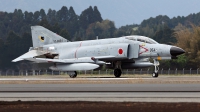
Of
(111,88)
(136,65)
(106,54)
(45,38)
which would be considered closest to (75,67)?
(106,54)

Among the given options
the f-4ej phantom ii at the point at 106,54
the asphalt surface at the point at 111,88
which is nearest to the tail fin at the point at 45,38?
the f-4ej phantom ii at the point at 106,54

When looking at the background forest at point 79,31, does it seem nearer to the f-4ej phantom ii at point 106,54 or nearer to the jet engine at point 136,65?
the jet engine at point 136,65

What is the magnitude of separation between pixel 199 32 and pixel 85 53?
24.0m

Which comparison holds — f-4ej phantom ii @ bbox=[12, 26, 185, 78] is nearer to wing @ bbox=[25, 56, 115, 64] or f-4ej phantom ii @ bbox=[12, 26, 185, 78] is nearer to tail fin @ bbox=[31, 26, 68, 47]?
wing @ bbox=[25, 56, 115, 64]

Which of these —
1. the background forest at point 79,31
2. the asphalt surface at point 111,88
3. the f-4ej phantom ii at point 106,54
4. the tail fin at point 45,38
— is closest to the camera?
the asphalt surface at point 111,88

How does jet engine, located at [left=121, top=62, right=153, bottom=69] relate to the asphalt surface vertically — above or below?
above

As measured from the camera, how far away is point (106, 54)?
40.8 m

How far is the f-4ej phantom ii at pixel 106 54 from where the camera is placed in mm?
39031

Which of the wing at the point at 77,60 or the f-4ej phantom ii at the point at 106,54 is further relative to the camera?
the wing at the point at 77,60

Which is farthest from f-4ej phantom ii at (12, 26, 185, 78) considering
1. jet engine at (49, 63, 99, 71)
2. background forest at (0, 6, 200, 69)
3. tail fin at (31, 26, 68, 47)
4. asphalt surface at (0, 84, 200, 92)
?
asphalt surface at (0, 84, 200, 92)

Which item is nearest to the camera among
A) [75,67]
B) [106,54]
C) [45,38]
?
[75,67]

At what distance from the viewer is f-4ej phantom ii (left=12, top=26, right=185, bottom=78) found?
39.0 metres

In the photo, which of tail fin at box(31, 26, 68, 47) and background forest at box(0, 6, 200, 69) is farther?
background forest at box(0, 6, 200, 69)

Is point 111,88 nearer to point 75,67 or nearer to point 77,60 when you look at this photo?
point 75,67
